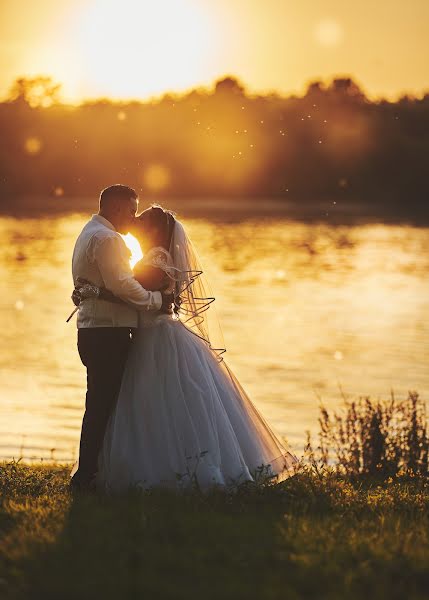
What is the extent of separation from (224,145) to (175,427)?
64.0 metres

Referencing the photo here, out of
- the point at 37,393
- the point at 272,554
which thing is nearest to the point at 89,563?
the point at 272,554

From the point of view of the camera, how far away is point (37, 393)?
20531 mm

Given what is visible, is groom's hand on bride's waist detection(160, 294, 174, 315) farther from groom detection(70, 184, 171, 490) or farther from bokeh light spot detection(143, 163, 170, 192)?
bokeh light spot detection(143, 163, 170, 192)

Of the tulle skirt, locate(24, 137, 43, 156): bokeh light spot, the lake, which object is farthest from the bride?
locate(24, 137, 43, 156): bokeh light spot

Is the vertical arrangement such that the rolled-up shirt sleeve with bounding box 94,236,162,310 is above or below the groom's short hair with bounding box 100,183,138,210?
below

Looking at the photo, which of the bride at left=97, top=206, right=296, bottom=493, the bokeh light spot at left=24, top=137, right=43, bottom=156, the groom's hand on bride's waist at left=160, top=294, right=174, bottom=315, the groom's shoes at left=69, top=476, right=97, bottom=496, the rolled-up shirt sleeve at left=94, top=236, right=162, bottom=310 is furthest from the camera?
the bokeh light spot at left=24, top=137, right=43, bottom=156

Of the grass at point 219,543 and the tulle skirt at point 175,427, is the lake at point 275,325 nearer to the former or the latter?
the tulle skirt at point 175,427

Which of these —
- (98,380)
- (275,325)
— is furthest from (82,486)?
(275,325)

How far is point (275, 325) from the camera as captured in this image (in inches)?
1357

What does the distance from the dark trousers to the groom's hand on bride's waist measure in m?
0.31

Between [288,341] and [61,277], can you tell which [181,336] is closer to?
[288,341]

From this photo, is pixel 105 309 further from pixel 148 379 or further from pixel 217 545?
pixel 217 545

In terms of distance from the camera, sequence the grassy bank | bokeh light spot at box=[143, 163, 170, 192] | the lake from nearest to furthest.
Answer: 1. the grassy bank
2. the lake
3. bokeh light spot at box=[143, 163, 170, 192]

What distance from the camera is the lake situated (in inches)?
754
